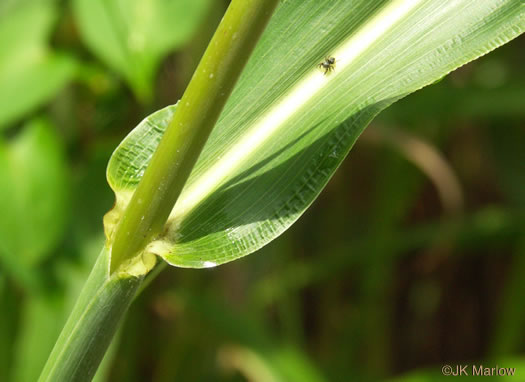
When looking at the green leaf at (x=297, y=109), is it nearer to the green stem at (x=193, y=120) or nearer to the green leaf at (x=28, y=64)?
the green stem at (x=193, y=120)

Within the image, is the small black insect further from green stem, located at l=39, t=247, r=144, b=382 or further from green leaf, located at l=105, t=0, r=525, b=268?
green stem, located at l=39, t=247, r=144, b=382

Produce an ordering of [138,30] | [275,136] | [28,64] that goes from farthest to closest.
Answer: [28,64]
[138,30]
[275,136]

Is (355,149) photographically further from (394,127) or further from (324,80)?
(324,80)

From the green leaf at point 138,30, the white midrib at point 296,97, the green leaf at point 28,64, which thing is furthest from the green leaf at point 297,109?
the green leaf at point 28,64

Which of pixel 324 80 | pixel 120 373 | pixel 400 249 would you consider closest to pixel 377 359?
pixel 400 249

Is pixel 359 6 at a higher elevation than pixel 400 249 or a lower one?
lower

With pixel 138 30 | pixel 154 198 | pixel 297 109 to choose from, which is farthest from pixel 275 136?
pixel 138 30

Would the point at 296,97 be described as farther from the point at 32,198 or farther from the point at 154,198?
the point at 32,198
